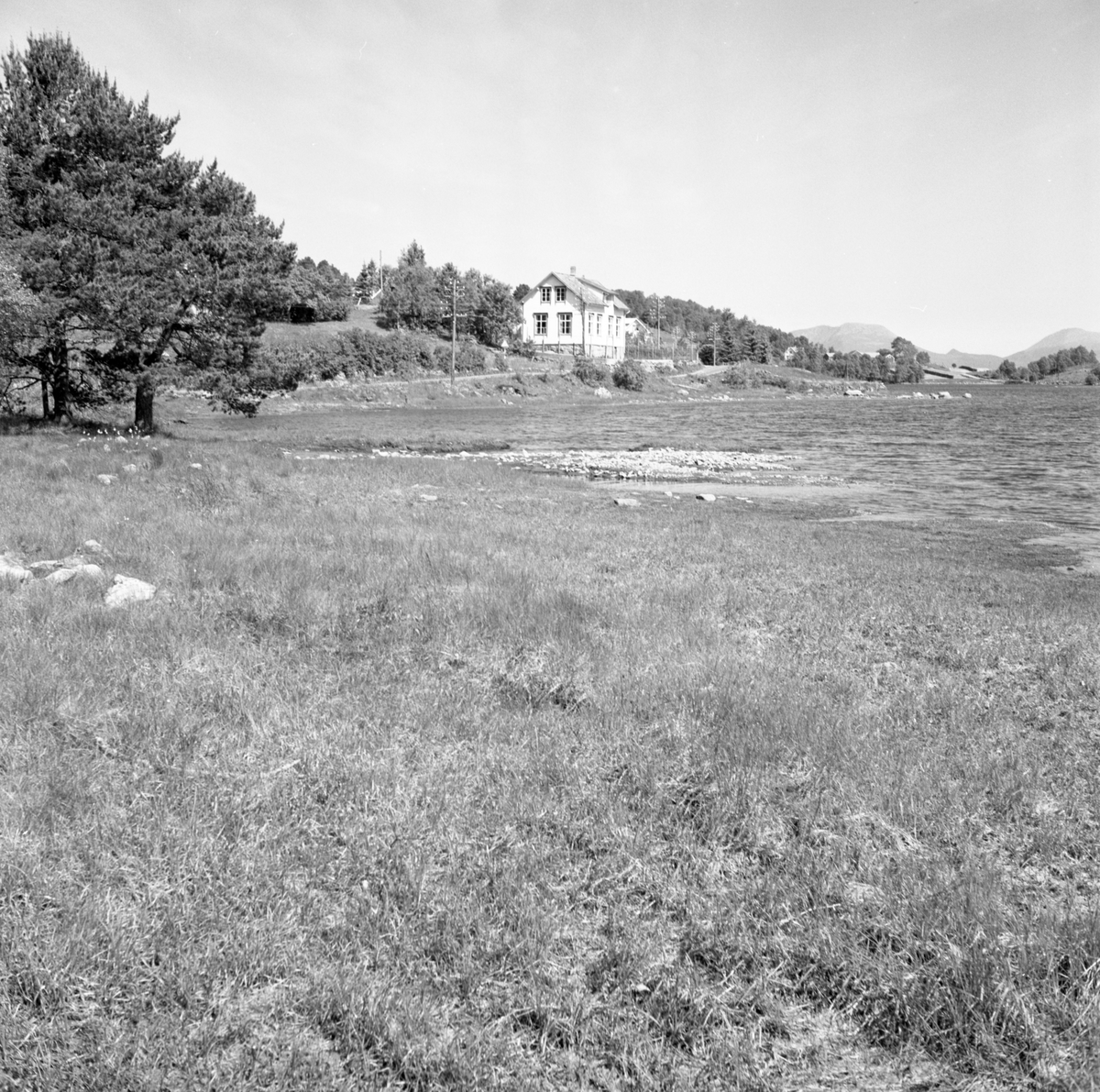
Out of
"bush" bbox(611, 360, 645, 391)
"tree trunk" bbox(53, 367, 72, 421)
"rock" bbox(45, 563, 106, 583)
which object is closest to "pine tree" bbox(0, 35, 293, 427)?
"tree trunk" bbox(53, 367, 72, 421)

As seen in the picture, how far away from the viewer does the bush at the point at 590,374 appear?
367 ft

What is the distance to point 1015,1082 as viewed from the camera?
3029 mm

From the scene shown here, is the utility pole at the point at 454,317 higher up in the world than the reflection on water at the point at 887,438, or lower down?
higher up

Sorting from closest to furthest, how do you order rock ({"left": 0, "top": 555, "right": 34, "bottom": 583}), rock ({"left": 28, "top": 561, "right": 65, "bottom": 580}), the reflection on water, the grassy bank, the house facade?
the grassy bank
rock ({"left": 0, "top": 555, "right": 34, "bottom": 583})
rock ({"left": 28, "top": 561, "right": 65, "bottom": 580})
the reflection on water
the house facade

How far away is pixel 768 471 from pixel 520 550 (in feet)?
78.2

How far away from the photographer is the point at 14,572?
29.8 ft

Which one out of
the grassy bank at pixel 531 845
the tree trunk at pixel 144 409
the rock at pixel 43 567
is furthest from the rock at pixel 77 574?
the tree trunk at pixel 144 409

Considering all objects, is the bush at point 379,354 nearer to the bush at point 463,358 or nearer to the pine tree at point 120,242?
the bush at point 463,358

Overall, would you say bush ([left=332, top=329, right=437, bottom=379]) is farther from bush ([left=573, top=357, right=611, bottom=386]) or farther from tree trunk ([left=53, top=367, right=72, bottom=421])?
tree trunk ([left=53, top=367, right=72, bottom=421])

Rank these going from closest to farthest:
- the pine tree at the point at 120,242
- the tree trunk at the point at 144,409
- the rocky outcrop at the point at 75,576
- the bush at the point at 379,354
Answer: the rocky outcrop at the point at 75,576, the pine tree at the point at 120,242, the tree trunk at the point at 144,409, the bush at the point at 379,354

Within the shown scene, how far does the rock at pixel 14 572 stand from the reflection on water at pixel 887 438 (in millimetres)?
23454

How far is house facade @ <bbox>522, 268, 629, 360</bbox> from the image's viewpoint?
130500mm

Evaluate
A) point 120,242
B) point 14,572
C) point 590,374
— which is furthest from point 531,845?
point 590,374

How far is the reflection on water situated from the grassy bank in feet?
67.4
